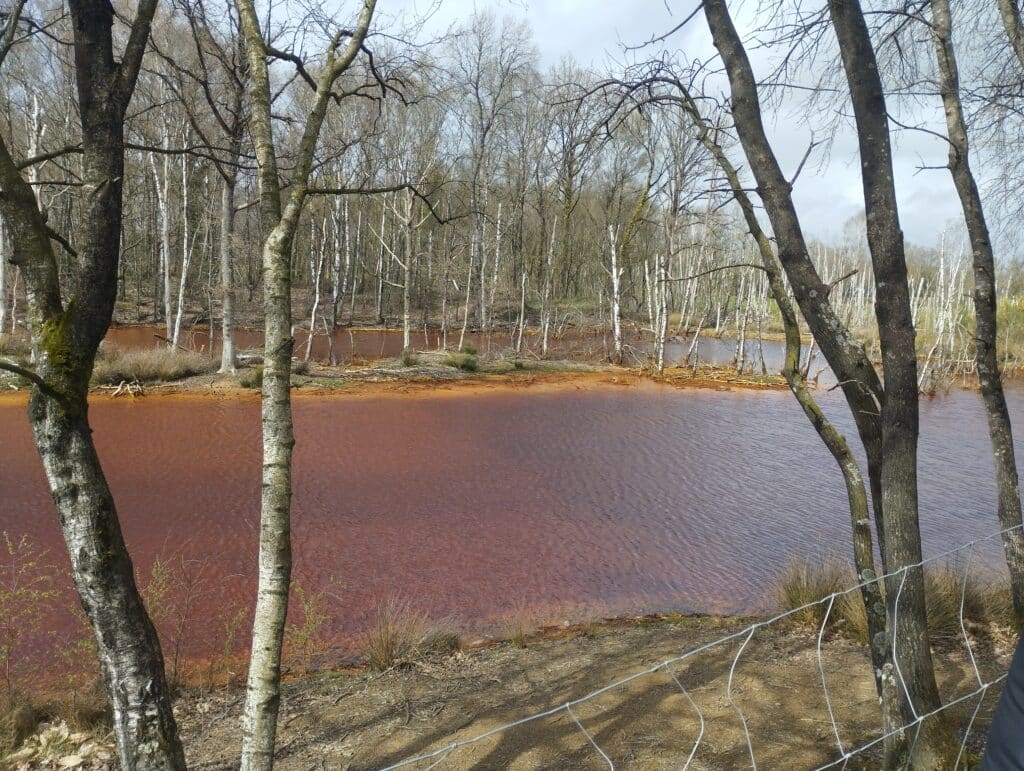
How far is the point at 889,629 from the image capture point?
3049mm

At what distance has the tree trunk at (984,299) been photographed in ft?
15.3

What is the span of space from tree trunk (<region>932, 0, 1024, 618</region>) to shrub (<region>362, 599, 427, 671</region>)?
4.34 m

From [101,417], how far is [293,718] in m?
9.61

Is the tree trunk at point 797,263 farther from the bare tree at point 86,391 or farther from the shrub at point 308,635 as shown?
the shrub at point 308,635

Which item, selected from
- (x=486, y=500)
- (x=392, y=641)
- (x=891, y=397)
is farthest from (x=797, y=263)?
(x=486, y=500)

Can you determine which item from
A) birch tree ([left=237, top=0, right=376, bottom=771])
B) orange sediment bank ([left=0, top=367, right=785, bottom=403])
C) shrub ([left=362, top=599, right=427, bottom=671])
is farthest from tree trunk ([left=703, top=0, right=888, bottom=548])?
orange sediment bank ([left=0, top=367, right=785, bottom=403])

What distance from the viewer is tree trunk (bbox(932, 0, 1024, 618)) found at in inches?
183

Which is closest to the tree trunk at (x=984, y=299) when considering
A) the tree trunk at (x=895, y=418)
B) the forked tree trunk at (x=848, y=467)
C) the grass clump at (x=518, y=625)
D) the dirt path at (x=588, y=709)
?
the dirt path at (x=588, y=709)

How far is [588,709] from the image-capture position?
13.3 ft

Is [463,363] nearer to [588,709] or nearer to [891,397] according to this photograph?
[588,709]

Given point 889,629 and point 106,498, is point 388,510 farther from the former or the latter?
point 889,629

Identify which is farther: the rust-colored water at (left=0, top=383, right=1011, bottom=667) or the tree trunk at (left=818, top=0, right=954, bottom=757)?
the rust-colored water at (left=0, top=383, right=1011, bottom=667)

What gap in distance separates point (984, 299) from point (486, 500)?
5994 mm

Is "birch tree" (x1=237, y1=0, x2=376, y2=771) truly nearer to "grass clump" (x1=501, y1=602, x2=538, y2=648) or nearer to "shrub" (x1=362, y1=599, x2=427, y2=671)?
"shrub" (x1=362, y1=599, x2=427, y2=671)
